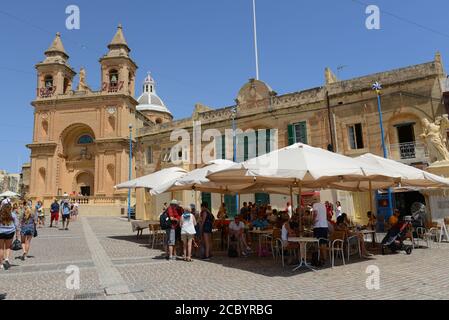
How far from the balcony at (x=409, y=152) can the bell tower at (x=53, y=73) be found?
37.1 metres

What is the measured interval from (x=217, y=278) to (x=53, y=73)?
138ft

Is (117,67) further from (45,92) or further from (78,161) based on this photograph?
(78,161)

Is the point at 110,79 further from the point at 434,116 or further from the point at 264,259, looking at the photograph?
the point at 264,259

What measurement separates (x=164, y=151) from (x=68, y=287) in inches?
971

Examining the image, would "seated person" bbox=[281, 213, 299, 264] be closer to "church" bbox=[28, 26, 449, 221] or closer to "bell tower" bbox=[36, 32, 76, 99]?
"church" bbox=[28, 26, 449, 221]

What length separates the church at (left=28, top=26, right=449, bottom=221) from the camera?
19.4 meters

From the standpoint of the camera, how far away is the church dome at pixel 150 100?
61.8 metres

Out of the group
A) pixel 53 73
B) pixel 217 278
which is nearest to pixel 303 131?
pixel 217 278

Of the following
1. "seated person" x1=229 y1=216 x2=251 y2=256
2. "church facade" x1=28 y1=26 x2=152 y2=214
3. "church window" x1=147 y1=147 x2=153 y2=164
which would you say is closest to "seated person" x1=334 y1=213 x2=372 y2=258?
"seated person" x1=229 y1=216 x2=251 y2=256

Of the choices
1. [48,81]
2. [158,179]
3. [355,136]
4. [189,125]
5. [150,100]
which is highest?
[150,100]

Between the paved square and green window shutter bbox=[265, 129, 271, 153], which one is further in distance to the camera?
green window shutter bbox=[265, 129, 271, 153]

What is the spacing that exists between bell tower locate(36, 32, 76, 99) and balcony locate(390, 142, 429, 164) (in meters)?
37.1

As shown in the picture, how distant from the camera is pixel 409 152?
19.4 metres
